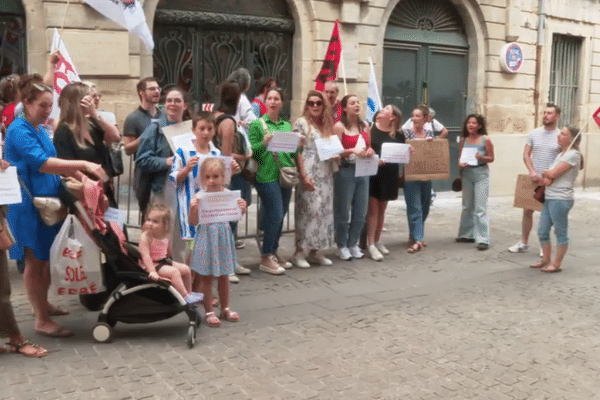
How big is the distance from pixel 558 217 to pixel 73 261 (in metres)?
5.02

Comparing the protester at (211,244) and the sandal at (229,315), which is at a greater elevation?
the protester at (211,244)

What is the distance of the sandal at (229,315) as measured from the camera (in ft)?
18.7

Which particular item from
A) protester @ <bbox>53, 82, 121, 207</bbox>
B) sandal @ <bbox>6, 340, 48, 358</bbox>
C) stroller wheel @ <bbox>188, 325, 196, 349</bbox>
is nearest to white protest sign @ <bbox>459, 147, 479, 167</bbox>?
protester @ <bbox>53, 82, 121, 207</bbox>

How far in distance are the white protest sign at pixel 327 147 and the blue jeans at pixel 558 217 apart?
90.1 inches

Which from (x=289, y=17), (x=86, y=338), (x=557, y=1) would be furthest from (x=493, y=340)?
(x=557, y=1)

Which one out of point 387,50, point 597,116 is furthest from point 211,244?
point 387,50

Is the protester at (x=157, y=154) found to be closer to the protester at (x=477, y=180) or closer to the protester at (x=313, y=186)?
the protester at (x=313, y=186)

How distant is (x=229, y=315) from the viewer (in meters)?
5.71

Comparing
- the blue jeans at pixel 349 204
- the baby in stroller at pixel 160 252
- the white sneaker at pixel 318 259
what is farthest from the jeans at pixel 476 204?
the baby in stroller at pixel 160 252

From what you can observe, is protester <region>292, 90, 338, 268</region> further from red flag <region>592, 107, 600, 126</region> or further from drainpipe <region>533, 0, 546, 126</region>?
drainpipe <region>533, 0, 546, 126</region>

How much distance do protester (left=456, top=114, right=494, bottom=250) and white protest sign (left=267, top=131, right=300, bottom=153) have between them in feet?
9.04

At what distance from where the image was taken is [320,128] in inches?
297

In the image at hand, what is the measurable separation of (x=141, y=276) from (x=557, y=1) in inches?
518

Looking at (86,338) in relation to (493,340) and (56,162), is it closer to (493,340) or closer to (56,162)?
(56,162)
